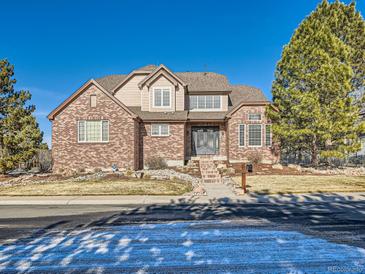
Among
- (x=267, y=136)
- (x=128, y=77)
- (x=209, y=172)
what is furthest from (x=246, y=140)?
(x=128, y=77)

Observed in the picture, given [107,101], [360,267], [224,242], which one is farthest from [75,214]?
[107,101]

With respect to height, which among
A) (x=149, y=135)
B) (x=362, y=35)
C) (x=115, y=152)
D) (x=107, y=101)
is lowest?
(x=115, y=152)

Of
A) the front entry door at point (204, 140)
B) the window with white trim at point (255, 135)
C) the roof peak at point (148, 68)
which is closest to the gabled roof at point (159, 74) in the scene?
the roof peak at point (148, 68)

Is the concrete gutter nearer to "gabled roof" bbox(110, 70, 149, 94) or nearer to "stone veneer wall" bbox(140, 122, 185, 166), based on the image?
"stone veneer wall" bbox(140, 122, 185, 166)

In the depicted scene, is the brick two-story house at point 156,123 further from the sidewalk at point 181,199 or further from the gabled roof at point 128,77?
the sidewalk at point 181,199

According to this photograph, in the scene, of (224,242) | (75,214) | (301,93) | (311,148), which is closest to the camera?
(224,242)

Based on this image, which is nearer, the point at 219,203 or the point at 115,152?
the point at 219,203

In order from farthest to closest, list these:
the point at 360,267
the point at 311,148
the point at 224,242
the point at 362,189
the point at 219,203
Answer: the point at 311,148
the point at 362,189
the point at 219,203
the point at 224,242
the point at 360,267

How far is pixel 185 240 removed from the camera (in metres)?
5.29

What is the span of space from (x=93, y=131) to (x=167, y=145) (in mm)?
6396

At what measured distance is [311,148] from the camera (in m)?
21.3

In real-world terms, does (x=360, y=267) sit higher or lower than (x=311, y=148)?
lower

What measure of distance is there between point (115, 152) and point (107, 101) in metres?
4.27

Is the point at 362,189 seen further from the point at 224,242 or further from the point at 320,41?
the point at 320,41
